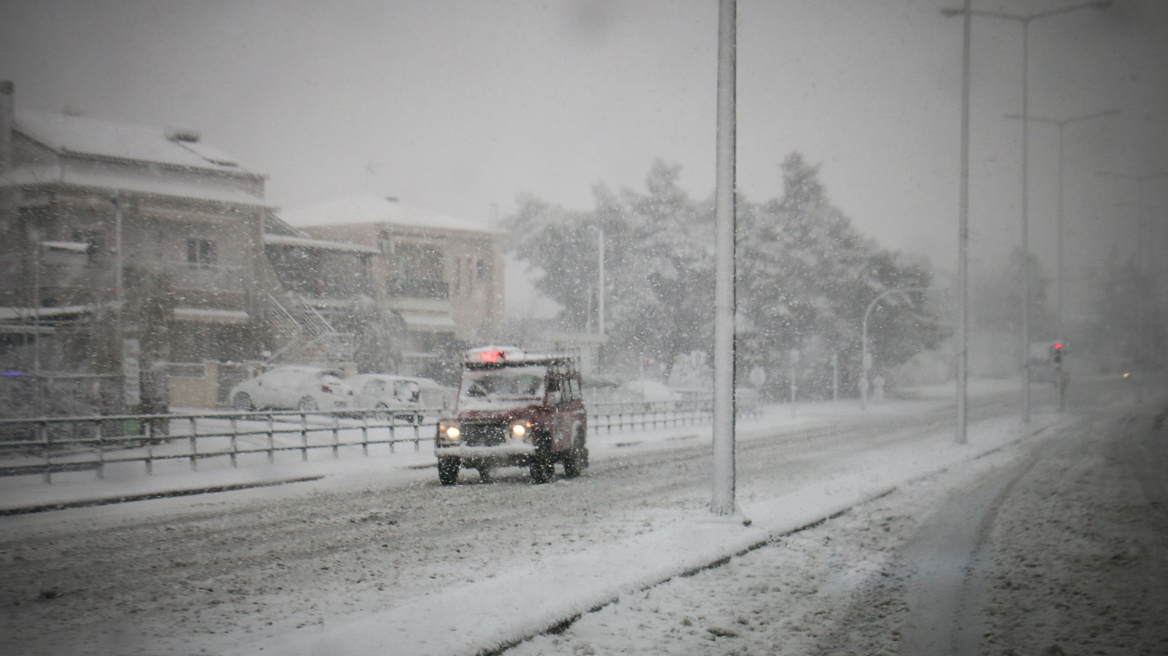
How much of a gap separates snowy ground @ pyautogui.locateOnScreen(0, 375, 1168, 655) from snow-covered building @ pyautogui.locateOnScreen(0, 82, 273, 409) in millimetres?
7852

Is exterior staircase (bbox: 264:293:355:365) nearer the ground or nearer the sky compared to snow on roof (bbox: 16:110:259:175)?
nearer the ground

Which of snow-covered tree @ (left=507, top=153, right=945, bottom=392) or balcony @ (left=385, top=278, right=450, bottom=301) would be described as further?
snow-covered tree @ (left=507, top=153, right=945, bottom=392)

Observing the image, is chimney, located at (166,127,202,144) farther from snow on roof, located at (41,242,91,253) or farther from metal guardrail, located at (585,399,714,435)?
metal guardrail, located at (585,399,714,435)

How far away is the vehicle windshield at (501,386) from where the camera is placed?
1590 cm

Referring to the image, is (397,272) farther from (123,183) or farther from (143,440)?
(143,440)

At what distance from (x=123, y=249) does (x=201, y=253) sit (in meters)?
3.15

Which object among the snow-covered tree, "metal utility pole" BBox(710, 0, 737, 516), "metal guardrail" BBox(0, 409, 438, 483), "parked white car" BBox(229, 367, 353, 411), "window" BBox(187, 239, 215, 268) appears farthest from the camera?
the snow-covered tree

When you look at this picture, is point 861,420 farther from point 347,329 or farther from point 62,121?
point 62,121

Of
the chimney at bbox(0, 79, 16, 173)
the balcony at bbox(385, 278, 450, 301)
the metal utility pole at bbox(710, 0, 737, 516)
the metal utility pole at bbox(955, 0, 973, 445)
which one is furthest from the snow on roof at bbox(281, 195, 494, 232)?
the metal utility pole at bbox(710, 0, 737, 516)

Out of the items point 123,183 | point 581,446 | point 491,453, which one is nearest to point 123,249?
point 123,183

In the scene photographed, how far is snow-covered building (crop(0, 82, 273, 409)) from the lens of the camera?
72.0 ft

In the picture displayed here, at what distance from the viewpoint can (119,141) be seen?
3178cm

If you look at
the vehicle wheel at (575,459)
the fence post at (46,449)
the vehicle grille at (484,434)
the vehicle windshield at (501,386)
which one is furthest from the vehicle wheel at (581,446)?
the fence post at (46,449)

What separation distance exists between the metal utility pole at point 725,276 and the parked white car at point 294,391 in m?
21.5
